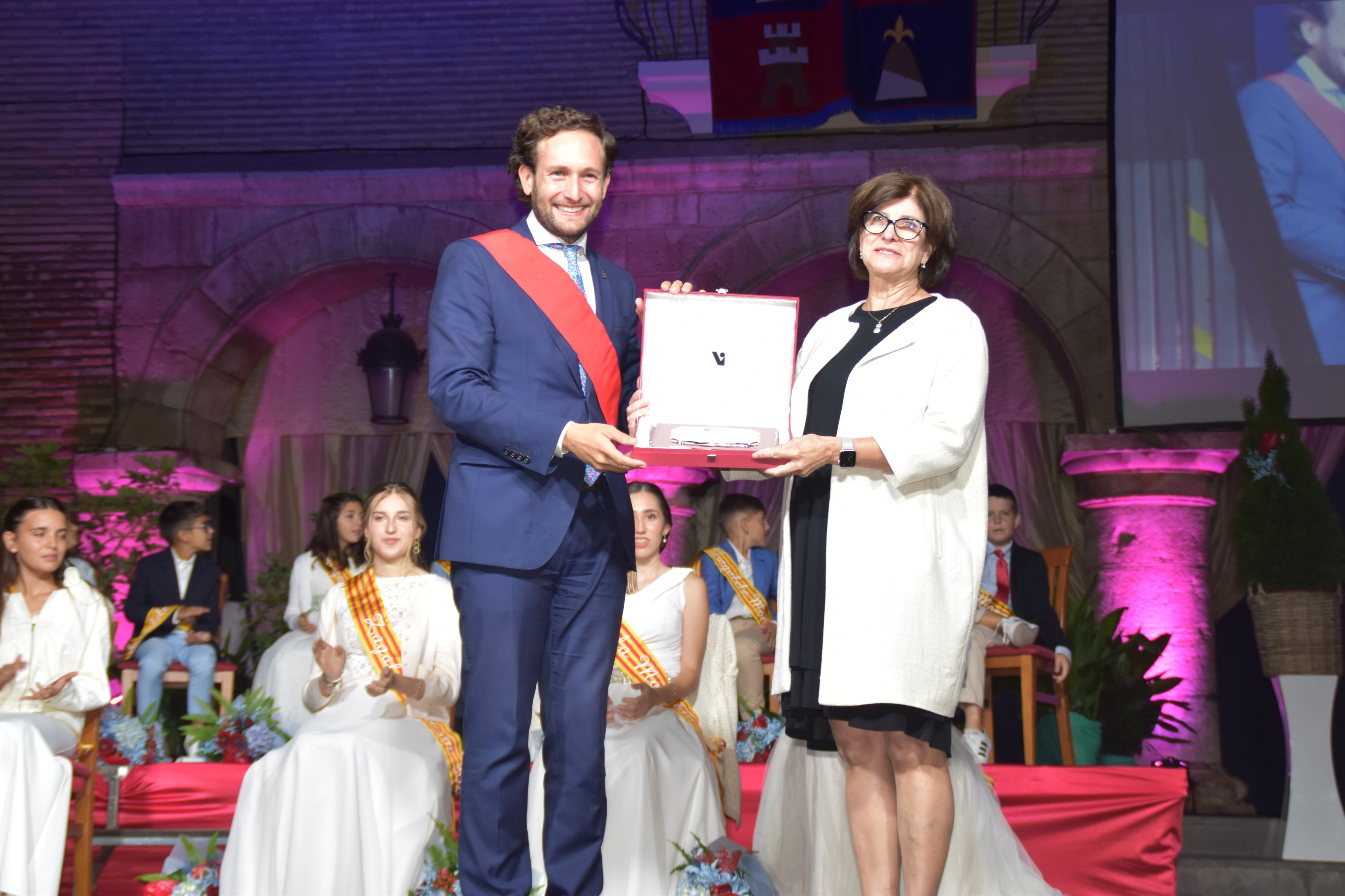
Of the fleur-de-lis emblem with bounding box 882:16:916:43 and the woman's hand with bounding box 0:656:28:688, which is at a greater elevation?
the fleur-de-lis emblem with bounding box 882:16:916:43

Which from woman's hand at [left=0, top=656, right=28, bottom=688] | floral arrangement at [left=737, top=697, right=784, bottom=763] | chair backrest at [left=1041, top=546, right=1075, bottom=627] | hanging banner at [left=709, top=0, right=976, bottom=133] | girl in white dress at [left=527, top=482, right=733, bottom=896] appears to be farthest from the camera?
hanging banner at [left=709, top=0, right=976, bottom=133]

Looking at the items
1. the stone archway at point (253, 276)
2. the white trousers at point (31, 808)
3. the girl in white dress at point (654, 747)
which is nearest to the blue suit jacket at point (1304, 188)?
the girl in white dress at point (654, 747)

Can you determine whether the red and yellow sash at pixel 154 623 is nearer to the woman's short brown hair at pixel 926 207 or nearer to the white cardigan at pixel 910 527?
the white cardigan at pixel 910 527

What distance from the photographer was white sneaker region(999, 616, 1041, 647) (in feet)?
17.3

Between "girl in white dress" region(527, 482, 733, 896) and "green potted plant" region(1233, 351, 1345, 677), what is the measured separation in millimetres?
2691

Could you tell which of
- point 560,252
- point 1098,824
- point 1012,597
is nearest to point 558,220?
point 560,252

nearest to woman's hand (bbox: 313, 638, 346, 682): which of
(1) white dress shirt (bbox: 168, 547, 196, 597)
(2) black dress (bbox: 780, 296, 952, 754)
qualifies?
(2) black dress (bbox: 780, 296, 952, 754)

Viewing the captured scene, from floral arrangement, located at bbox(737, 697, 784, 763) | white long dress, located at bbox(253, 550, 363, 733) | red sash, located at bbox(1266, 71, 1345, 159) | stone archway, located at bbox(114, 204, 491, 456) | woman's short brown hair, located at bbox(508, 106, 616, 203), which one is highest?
red sash, located at bbox(1266, 71, 1345, 159)

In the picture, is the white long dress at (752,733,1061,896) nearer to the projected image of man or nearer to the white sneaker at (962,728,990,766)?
the white sneaker at (962,728,990,766)

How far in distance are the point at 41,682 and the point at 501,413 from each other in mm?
2590

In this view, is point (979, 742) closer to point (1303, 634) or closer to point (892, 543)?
point (1303, 634)

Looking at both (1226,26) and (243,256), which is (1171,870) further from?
(243,256)

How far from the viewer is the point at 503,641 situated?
2.26 m

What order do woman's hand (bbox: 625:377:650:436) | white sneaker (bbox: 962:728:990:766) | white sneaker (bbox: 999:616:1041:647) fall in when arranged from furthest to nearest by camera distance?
white sneaker (bbox: 999:616:1041:647)
white sneaker (bbox: 962:728:990:766)
woman's hand (bbox: 625:377:650:436)
